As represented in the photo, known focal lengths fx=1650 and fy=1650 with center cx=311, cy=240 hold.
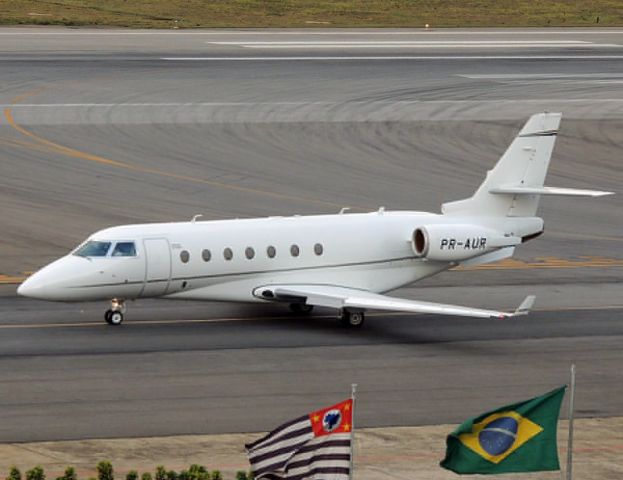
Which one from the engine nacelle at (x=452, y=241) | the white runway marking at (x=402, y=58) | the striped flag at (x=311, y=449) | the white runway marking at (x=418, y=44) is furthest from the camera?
the white runway marking at (x=418, y=44)

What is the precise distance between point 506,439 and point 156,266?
18.7 m

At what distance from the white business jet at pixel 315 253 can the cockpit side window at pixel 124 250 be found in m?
0.02

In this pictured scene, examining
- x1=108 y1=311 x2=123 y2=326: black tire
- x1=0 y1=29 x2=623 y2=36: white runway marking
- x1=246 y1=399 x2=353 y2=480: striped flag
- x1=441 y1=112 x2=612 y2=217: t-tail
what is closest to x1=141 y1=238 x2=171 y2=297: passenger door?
x1=108 y1=311 x2=123 y2=326: black tire

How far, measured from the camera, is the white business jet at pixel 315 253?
38.7 meters

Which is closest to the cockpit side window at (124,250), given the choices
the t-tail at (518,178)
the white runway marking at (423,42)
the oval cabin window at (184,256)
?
the oval cabin window at (184,256)

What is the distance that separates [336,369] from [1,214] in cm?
2255

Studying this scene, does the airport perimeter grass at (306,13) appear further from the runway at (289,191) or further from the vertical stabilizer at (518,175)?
the vertical stabilizer at (518,175)

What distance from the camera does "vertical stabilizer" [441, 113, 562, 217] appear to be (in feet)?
142

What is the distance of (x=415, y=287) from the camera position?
151 feet

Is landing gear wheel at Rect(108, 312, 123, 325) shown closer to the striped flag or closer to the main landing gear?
the main landing gear

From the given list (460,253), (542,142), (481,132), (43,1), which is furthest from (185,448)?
(43,1)

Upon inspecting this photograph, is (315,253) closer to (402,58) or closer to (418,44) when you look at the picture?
(402,58)

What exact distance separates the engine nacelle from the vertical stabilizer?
3.89 feet

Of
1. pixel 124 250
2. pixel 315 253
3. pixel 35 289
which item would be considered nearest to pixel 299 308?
pixel 315 253
